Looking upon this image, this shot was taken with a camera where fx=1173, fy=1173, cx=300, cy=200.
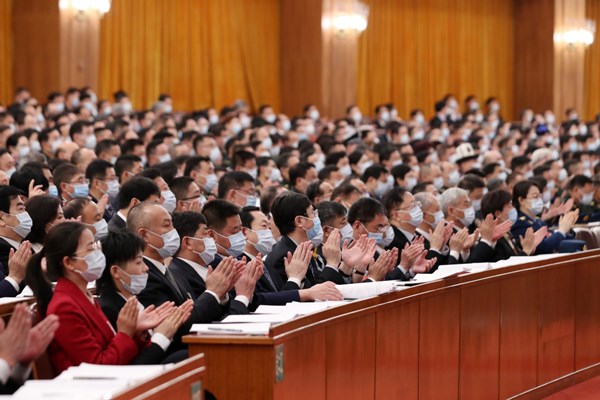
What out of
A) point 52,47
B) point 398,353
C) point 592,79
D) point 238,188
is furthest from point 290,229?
point 592,79

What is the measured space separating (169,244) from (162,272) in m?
0.20

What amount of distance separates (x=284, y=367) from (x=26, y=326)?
0.95m

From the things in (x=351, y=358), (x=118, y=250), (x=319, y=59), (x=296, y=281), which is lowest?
(x=351, y=358)

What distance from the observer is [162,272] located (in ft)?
16.3

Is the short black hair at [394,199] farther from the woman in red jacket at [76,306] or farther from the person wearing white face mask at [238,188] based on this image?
the woman in red jacket at [76,306]

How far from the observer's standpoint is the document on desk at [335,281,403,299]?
5.15 m

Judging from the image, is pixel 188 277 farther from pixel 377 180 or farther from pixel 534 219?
pixel 377 180

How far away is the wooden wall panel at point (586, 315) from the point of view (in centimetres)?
701

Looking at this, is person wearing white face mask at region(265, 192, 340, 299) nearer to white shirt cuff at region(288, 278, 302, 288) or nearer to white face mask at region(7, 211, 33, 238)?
white shirt cuff at region(288, 278, 302, 288)

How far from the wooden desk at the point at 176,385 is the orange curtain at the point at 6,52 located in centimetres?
A: 1271

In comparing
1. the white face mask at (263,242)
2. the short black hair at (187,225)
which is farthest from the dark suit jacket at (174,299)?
the white face mask at (263,242)

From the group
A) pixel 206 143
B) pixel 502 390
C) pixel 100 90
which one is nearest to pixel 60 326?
pixel 502 390

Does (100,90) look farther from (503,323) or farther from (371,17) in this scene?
(503,323)

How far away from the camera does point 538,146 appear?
1577 centimetres
